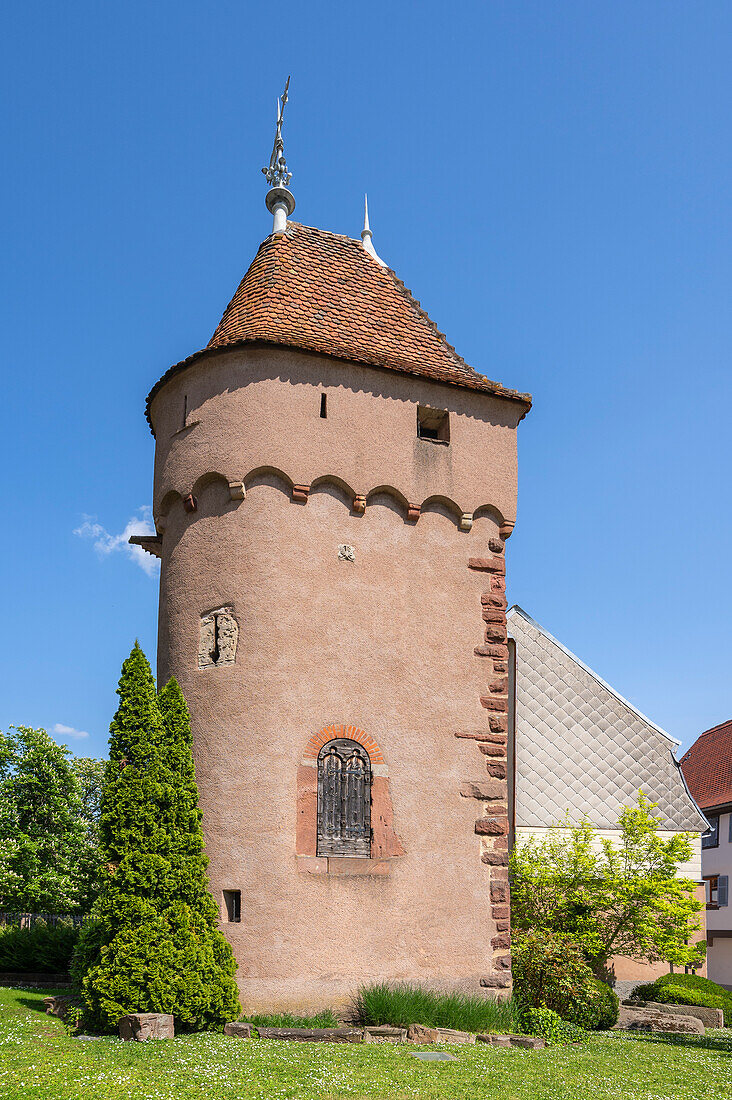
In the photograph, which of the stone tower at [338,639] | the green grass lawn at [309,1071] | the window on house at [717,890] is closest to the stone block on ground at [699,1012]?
the stone tower at [338,639]

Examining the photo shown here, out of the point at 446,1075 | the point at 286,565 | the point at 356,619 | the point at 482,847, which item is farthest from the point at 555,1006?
the point at 286,565

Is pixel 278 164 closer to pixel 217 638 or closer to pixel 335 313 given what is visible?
pixel 335 313

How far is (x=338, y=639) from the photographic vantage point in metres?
11.9

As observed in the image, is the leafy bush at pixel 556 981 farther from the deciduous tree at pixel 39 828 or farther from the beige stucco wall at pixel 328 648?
the deciduous tree at pixel 39 828

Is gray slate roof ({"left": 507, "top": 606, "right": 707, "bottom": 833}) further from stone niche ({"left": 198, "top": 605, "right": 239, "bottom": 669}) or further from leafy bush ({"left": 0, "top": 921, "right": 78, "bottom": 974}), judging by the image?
leafy bush ({"left": 0, "top": 921, "right": 78, "bottom": 974})

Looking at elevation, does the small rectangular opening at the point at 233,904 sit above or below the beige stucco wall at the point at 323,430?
below

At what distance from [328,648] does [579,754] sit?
8287 millimetres

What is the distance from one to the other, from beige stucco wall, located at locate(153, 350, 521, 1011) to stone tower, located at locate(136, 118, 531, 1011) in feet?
0.08

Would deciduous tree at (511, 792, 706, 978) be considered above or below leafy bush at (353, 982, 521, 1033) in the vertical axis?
above

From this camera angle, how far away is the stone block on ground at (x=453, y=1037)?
394 inches

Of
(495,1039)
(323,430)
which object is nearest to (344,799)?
(495,1039)

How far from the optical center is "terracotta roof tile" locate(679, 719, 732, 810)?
Answer: 32594 millimetres

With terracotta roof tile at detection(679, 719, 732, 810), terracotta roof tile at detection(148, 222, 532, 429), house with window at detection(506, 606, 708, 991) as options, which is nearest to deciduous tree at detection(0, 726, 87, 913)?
house with window at detection(506, 606, 708, 991)

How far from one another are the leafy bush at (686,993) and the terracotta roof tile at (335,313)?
9.96 m
